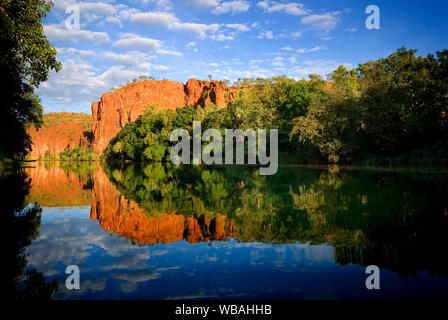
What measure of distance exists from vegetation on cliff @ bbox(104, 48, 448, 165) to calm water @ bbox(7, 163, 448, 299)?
24096 millimetres

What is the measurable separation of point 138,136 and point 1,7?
50.4 m

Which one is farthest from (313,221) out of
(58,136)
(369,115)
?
(58,136)

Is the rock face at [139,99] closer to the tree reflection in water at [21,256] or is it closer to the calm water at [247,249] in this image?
the calm water at [247,249]

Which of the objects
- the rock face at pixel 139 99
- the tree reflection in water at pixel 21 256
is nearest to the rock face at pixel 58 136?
the rock face at pixel 139 99

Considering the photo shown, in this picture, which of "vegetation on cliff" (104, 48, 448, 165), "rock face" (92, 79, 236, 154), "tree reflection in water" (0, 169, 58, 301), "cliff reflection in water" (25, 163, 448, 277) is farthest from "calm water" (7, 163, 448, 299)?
"rock face" (92, 79, 236, 154)

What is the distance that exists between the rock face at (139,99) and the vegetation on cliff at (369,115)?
56.8 m

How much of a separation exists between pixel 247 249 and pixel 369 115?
31679mm

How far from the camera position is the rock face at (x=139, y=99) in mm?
101625

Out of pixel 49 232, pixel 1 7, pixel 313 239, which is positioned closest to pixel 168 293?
pixel 313 239

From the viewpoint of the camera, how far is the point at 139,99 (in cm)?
10375

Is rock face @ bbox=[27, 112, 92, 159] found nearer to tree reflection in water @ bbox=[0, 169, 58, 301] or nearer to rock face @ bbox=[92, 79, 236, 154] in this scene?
rock face @ bbox=[92, 79, 236, 154]

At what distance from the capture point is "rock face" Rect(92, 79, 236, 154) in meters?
102
